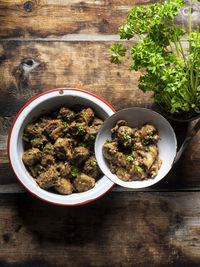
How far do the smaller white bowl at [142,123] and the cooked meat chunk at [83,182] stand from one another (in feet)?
0.55

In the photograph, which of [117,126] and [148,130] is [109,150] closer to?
[117,126]

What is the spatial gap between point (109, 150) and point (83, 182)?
0.95 ft

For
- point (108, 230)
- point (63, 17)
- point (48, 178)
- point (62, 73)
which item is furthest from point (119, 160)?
point (63, 17)

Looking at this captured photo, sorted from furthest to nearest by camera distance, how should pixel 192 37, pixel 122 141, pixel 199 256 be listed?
1. pixel 199 256
2. pixel 122 141
3. pixel 192 37

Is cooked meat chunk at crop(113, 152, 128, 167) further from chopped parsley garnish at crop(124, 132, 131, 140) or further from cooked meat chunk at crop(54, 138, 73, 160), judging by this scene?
cooked meat chunk at crop(54, 138, 73, 160)

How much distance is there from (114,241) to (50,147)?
0.86m

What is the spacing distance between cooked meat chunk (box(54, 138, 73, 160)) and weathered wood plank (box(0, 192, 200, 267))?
48cm

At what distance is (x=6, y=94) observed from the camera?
2256 millimetres

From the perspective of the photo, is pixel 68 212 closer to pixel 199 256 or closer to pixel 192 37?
pixel 199 256

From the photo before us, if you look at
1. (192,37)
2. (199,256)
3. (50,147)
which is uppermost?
(192,37)

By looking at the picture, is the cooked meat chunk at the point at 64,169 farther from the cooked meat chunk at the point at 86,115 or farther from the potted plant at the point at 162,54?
the potted plant at the point at 162,54

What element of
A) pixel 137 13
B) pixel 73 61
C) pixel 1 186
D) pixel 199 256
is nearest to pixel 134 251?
pixel 199 256

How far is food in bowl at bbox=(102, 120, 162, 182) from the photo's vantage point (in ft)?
5.90

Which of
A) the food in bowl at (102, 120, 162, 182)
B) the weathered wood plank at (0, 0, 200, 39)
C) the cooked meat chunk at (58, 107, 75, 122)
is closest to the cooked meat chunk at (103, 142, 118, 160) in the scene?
the food in bowl at (102, 120, 162, 182)
